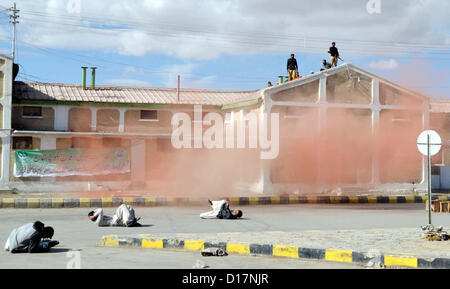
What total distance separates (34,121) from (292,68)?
1297 centimetres

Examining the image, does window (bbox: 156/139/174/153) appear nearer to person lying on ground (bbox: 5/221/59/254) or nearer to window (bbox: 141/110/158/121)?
window (bbox: 141/110/158/121)

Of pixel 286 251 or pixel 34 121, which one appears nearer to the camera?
pixel 286 251

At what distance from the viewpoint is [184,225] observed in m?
15.3

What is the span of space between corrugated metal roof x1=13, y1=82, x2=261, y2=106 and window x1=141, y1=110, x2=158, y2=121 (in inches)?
20.6

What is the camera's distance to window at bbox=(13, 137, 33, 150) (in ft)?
92.7

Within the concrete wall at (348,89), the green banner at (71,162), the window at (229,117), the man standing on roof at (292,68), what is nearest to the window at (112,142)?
the green banner at (71,162)

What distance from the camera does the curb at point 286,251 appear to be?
9484 mm

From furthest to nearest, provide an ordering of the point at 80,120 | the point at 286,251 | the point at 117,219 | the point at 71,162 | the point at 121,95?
1. the point at 121,95
2. the point at 80,120
3. the point at 71,162
4. the point at 117,219
5. the point at 286,251

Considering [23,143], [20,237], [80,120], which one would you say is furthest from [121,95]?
[20,237]

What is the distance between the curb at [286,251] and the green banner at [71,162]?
1730 cm

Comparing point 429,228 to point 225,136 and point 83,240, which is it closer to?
point 83,240

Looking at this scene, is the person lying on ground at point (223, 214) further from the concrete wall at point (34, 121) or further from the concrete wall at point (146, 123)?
the concrete wall at point (34, 121)

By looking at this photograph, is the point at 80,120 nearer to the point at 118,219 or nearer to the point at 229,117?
the point at 229,117
